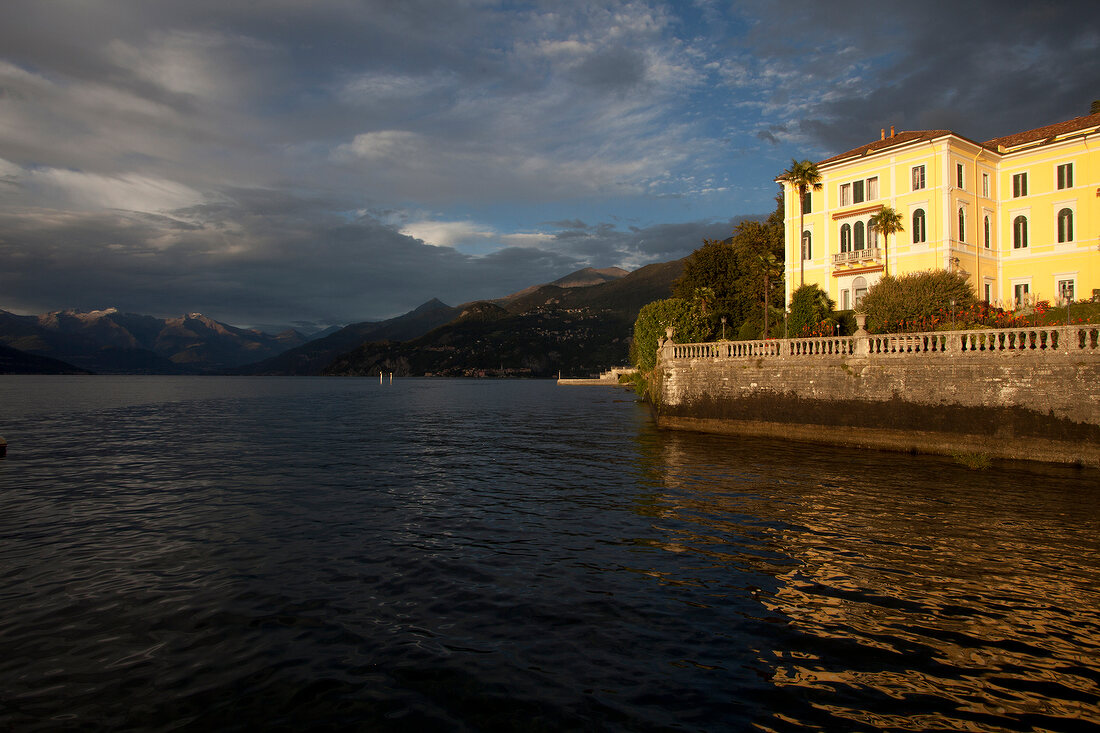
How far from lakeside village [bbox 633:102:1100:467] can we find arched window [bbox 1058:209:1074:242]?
8cm

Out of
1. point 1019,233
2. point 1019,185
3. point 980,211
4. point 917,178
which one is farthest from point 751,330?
point 1019,185

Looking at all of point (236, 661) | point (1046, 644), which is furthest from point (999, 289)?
point (236, 661)

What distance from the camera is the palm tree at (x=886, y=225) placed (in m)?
41.6

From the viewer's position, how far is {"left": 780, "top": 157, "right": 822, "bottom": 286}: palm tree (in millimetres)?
46375

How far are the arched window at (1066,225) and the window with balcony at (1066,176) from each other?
1713 millimetres

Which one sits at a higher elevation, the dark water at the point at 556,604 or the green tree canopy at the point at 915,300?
the green tree canopy at the point at 915,300

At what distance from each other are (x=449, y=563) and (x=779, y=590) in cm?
574

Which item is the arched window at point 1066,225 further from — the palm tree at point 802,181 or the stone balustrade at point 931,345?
the stone balustrade at point 931,345

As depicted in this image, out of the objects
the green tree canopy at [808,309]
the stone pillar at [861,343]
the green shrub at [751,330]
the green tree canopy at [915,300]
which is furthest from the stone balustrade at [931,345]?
the green shrub at [751,330]

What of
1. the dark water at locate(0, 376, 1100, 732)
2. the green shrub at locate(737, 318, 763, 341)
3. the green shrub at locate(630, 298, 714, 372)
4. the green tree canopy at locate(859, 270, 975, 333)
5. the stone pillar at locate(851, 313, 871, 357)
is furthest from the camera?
the green shrub at locate(630, 298, 714, 372)

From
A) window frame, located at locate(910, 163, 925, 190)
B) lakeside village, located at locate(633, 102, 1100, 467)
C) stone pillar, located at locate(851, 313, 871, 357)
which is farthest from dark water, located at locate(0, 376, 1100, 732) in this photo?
window frame, located at locate(910, 163, 925, 190)

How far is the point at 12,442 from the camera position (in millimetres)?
30531

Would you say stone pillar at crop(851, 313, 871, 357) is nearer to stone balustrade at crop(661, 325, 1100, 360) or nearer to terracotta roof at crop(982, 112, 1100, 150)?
stone balustrade at crop(661, 325, 1100, 360)

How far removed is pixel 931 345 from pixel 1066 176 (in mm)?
28094
